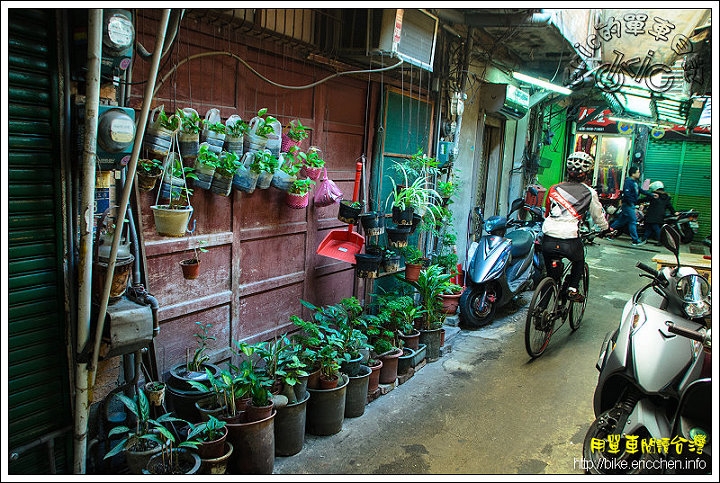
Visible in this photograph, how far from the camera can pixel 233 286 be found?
14.4 feet

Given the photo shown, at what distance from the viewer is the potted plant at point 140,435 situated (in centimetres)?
301

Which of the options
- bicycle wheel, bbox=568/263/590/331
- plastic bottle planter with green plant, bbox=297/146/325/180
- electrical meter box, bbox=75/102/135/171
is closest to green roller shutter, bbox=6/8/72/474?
electrical meter box, bbox=75/102/135/171

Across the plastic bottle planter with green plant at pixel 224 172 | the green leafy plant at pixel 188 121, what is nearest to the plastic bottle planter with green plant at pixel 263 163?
the plastic bottle planter with green plant at pixel 224 172

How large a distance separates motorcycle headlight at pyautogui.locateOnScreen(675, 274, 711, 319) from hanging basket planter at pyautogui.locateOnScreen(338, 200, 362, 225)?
8.95 ft

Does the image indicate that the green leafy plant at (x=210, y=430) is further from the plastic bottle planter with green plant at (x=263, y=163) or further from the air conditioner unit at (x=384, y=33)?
the air conditioner unit at (x=384, y=33)

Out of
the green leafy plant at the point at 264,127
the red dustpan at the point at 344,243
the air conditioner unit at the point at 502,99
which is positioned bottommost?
the red dustpan at the point at 344,243

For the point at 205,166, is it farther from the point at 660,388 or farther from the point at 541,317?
the point at 541,317

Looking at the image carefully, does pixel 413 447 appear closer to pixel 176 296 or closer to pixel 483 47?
pixel 176 296

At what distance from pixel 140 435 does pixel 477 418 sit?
284 cm

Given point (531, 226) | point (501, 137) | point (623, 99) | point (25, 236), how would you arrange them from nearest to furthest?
point (25, 236) → point (531, 226) → point (501, 137) → point (623, 99)

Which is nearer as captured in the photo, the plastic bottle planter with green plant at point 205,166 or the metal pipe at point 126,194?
the metal pipe at point 126,194

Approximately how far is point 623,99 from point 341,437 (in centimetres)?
1173

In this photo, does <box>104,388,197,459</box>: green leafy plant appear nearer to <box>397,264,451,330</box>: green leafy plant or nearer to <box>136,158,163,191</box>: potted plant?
<box>136,158,163,191</box>: potted plant

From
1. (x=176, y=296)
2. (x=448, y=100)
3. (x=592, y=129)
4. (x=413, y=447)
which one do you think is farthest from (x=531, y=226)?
(x=592, y=129)
